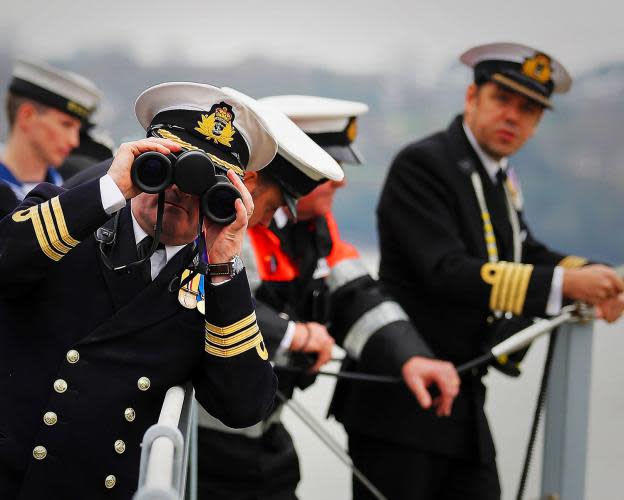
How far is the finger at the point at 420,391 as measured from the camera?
101 inches

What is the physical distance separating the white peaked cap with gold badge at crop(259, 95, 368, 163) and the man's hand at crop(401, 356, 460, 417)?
1.77ft

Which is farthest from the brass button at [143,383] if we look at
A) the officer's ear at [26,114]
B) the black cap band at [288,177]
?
the officer's ear at [26,114]

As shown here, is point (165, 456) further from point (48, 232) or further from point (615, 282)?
point (615, 282)

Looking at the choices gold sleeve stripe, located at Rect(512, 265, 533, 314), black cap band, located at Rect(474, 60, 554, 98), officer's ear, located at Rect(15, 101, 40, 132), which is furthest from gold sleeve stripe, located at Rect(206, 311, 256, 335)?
officer's ear, located at Rect(15, 101, 40, 132)

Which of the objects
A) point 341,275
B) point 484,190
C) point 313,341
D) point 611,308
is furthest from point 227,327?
point 611,308

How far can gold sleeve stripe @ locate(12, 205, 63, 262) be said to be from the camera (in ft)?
4.95

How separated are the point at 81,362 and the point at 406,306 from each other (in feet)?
4.86

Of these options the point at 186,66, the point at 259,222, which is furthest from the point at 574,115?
the point at 259,222

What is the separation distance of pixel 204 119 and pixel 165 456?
0.62 metres

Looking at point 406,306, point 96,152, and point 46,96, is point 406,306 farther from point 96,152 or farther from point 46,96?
point 96,152

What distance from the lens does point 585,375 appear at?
9.82 feet

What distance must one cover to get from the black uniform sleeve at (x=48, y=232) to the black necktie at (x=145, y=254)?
129mm

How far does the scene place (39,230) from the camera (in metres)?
1.52

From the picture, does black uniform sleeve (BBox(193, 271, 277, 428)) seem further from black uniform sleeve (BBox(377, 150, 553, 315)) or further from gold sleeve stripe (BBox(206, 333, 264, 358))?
black uniform sleeve (BBox(377, 150, 553, 315))
